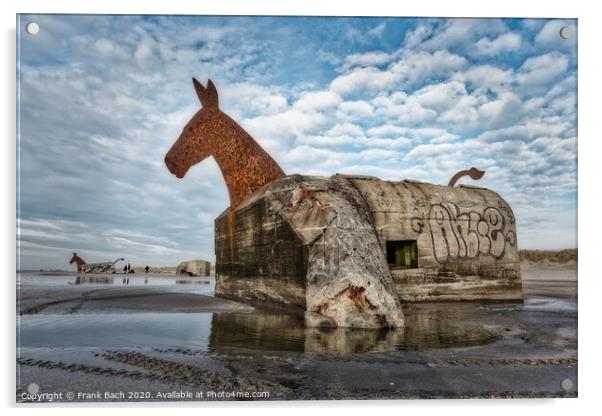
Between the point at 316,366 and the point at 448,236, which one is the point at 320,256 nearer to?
the point at 316,366

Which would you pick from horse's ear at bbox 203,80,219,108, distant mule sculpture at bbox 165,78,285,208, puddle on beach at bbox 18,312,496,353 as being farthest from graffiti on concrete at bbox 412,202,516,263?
horse's ear at bbox 203,80,219,108

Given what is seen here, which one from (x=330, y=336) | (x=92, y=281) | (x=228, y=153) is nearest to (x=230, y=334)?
(x=330, y=336)

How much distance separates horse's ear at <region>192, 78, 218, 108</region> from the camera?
5439 mm

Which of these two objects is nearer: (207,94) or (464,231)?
(207,94)

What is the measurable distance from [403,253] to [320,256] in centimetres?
337

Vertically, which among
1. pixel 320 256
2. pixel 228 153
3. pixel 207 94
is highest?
pixel 207 94

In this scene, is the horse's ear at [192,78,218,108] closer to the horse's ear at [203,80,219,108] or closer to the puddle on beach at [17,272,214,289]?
the horse's ear at [203,80,219,108]

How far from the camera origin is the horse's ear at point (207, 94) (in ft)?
17.8

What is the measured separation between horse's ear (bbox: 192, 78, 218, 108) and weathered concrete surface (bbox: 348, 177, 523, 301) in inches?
115

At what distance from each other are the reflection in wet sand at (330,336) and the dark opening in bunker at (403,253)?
7.67ft

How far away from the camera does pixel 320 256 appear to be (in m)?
5.11

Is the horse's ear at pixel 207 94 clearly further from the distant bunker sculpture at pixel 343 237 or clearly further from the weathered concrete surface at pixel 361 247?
the weathered concrete surface at pixel 361 247

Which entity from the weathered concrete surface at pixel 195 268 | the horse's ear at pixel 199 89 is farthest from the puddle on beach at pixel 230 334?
the weathered concrete surface at pixel 195 268

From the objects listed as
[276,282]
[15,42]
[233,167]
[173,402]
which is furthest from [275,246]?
[15,42]
